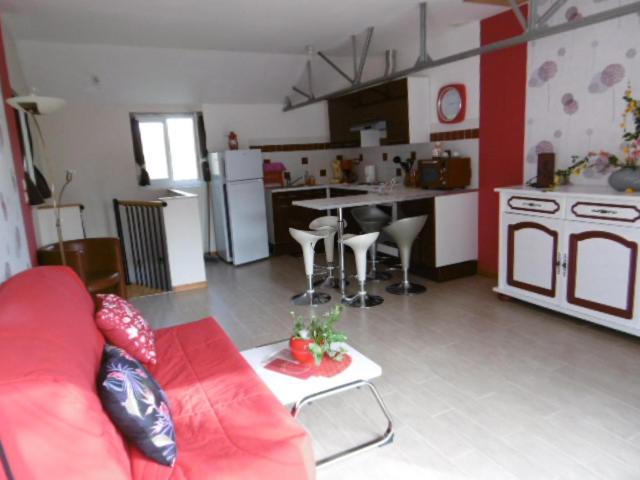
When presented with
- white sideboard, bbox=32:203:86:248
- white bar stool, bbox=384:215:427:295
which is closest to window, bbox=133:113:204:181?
white sideboard, bbox=32:203:86:248

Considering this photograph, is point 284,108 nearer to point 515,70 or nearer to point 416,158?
point 416,158

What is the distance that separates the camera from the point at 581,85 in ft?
11.5

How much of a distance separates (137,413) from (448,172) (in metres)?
3.78

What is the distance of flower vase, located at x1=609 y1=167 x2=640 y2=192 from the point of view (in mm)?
2994

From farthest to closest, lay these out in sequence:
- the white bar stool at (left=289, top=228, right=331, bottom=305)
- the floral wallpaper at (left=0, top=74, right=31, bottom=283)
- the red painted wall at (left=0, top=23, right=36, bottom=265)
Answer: the white bar stool at (left=289, top=228, right=331, bottom=305), the red painted wall at (left=0, top=23, right=36, bottom=265), the floral wallpaper at (left=0, top=74, right=31, bottom=283)

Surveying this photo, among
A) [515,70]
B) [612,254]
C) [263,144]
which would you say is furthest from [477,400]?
[263,144]

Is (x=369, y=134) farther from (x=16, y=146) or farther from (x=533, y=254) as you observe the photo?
(x=16, y=146)

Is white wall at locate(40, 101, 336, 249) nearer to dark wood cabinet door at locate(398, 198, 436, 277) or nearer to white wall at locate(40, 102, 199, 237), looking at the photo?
white wall at locate(40, 102, 199, 237)

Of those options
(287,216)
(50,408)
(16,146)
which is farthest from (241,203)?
(50,408)

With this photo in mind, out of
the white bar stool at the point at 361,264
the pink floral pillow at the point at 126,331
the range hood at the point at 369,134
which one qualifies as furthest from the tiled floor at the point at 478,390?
the range hood at the point at 369,134

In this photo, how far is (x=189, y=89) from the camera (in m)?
5.73

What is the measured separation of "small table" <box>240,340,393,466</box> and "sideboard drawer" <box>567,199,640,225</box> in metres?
1.99

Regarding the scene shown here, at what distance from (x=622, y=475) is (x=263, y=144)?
5.51 meters

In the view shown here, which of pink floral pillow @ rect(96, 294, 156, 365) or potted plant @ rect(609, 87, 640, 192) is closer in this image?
pink floral pillow @ rect(96, 294, 156, 365)
